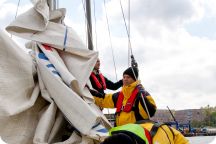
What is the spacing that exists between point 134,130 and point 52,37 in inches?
56.1

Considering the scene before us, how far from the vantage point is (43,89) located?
254 cm

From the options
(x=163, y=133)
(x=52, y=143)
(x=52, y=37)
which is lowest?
(x=52, y=143)

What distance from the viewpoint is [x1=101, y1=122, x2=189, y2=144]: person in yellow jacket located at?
1.46m

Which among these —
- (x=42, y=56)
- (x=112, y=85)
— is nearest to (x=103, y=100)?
(x=42, y=56)

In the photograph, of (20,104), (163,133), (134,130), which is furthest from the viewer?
(20,104)

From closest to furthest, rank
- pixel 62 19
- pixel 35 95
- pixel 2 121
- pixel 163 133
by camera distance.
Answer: pixel 163 133 < pixel 2 121 < pixel 35 95 < pixel 62 19

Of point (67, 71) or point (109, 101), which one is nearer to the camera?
point (67, 71)

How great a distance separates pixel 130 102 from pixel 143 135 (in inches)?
50.9

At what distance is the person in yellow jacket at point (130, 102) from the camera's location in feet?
9.69

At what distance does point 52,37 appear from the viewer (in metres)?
2.86

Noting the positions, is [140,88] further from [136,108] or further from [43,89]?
[43,89]

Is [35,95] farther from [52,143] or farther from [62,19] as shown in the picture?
[62,19]

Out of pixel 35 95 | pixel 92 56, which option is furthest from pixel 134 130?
pixel 92 56

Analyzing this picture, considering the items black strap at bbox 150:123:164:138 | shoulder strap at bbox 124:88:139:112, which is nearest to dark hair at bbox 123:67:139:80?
shoulder strap at bbox 124:88:139:112
